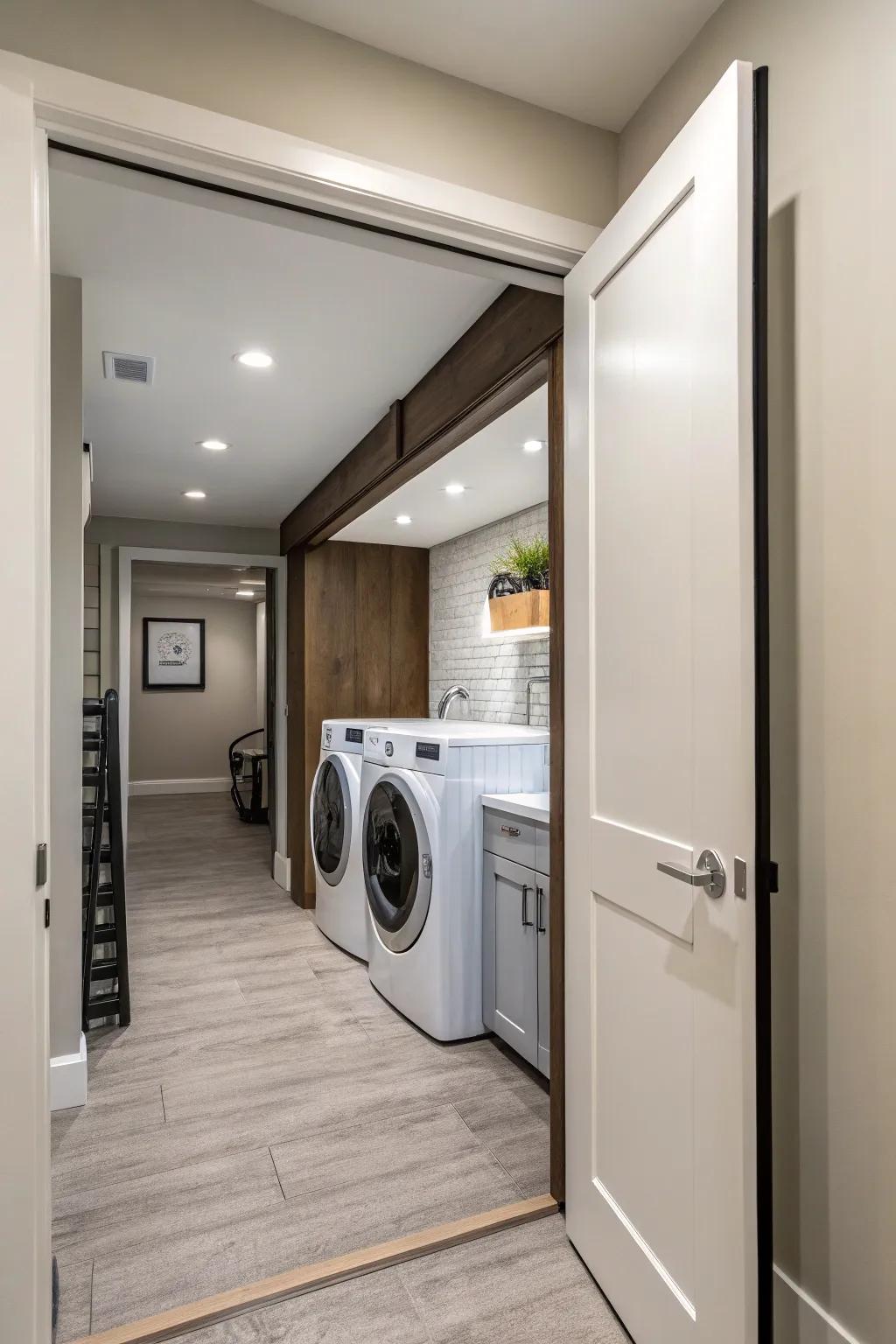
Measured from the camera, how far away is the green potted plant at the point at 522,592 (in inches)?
136

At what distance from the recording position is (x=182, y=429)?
3.44 m

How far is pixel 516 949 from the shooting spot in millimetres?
2623

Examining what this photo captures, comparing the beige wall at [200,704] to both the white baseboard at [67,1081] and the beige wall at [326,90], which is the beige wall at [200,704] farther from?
the beige wall at [326,90]

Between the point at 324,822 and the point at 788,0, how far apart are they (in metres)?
3.50

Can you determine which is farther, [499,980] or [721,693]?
[499,980]

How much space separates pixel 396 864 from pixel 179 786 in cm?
694

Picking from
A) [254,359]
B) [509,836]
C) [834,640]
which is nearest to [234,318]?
[254,359]

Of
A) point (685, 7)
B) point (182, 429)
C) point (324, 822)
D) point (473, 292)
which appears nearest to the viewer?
point (685, 7)

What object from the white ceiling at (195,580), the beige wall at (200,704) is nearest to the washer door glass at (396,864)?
the white ceiling at (195,580)

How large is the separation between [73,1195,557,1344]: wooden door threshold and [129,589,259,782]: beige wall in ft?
26.8

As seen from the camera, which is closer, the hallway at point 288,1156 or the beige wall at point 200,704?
the hallway at point 288,1156

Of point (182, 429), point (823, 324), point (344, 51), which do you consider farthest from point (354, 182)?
point (182, 429)

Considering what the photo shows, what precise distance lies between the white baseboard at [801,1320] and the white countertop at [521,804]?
122 cm

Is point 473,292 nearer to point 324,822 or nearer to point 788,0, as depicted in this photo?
point 788,0
